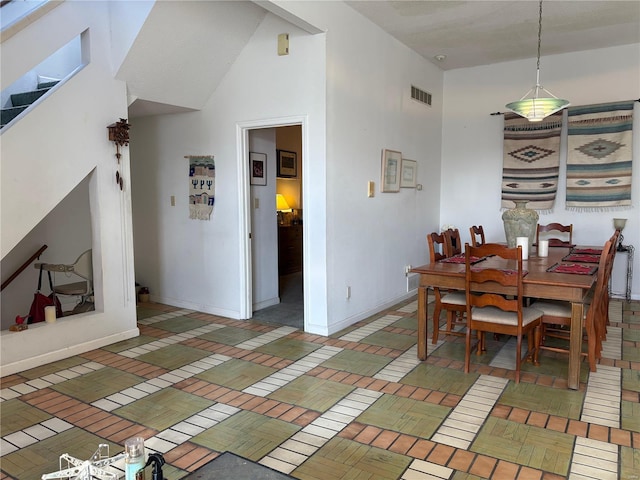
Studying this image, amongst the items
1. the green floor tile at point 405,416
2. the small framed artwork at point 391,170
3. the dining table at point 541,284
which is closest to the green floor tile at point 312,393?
the green floor tile at point 405,416

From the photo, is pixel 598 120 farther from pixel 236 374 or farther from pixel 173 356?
pixel 173 356

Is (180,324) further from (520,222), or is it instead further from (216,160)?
(520,222)

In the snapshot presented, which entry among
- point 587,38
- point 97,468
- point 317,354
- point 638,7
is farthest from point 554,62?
point 97,468

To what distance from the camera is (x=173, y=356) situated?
3.66 m

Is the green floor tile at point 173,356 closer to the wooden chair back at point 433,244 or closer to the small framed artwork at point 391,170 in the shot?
the wooden chair back at point 433,244

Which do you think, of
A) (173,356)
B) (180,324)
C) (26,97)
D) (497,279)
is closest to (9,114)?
(26,97)

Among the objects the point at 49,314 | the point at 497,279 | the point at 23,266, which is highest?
the point at 497,279

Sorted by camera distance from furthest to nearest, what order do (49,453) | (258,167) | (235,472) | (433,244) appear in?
(258,167) < (433,244) < (49,453) < (235,472)

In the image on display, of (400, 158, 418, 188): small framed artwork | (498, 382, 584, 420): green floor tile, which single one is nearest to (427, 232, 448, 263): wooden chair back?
(498, 382, 584, 420): green floor tile

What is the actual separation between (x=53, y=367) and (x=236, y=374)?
4.58 ft

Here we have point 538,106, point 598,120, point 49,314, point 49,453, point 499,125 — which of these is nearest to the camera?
point 49,453

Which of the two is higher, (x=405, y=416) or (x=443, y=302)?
(x=443, y=302)

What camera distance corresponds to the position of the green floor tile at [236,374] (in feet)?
10.3

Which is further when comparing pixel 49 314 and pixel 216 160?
pixel 216 160
